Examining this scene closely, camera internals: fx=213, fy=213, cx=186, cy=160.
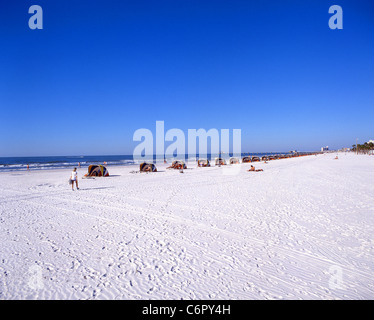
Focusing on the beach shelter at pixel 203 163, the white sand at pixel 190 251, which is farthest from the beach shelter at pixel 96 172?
the beach shelter at pixel 203 163

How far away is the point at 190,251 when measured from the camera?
4789 mm

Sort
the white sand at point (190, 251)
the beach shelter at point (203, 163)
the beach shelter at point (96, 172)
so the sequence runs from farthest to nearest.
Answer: the beach shelter at point (203, 163) → the beach shelter at point (96, 172) → the white sand at point (190, 251)

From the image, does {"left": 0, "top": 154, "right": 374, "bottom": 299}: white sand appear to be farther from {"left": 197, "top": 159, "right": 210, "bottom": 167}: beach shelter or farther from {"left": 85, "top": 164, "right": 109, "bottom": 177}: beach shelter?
{"left": 197, "top": 159, "right": 210, "bottom": 167}: beach shelter

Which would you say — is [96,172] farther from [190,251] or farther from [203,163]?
[203,163]

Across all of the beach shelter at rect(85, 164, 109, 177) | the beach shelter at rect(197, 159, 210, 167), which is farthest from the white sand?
the beach shelter at rect(197, 159, 210, 167)

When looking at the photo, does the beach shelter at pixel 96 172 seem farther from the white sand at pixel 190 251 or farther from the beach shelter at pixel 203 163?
the beach shelter at pixel 203 163

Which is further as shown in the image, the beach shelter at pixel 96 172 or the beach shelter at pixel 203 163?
the beach shelter at pixel 203 163

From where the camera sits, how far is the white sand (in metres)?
3.49

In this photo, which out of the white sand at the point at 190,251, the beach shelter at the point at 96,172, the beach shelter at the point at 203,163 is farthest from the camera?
the beach shelter at the point at 203,163

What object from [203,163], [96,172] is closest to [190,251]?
[96,172]

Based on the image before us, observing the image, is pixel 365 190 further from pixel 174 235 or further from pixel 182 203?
pixel 174 235

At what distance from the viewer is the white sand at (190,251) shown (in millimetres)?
3492

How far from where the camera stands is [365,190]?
11.0 m

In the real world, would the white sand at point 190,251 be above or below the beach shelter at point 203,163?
below
